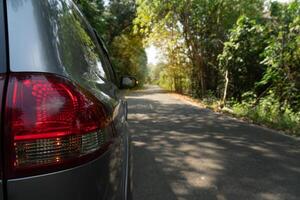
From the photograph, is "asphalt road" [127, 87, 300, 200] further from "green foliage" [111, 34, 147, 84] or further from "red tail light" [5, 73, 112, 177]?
"green foliage" [111, 34, 147, 84]

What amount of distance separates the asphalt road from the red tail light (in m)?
2.33

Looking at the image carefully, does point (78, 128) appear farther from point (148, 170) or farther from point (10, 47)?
point (148, 170)

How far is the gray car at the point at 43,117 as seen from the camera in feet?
3.71

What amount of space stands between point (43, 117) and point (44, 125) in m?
0.03

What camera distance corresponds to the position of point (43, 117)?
1.17 meters

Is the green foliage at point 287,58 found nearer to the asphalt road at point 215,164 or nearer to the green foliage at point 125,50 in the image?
the asphalt road at point 215,164

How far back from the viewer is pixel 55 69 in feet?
4.04

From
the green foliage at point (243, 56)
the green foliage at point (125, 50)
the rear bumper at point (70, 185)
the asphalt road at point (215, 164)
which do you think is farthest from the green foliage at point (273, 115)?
the green foliage at point (125, 50)

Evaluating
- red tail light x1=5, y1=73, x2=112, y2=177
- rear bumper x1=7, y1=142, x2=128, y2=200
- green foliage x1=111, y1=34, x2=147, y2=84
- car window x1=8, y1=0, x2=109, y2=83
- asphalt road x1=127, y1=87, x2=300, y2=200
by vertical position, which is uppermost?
green foliage x1=111, y1=34, x2=147, y2=84

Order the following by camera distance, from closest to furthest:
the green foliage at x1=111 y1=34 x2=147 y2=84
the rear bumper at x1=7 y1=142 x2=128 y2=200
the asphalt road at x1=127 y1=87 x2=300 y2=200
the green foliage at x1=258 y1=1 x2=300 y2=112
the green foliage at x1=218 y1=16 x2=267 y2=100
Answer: the rear bumper at x1=7 y1=142 x2=128 y2=200 < the asphalt road at x1=127 y1=87 x2=300 y2=200 < the green foliage at x1=258 y1=1 x2=300 y2=112 < the green foliage at x1=218 y1=16 x2=267 y2=100 < the green foliage at x1=111 y1=34 x2=147 y2=84

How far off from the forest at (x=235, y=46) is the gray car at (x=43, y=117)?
6.17m

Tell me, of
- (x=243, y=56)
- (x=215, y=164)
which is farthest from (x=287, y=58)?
(x=215, y=164)

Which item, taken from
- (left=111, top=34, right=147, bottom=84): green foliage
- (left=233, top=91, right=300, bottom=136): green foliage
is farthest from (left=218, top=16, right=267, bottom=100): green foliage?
(left=111, top=34, right=147, bottom=84): green foliage

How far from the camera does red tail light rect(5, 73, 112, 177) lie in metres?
1.14
